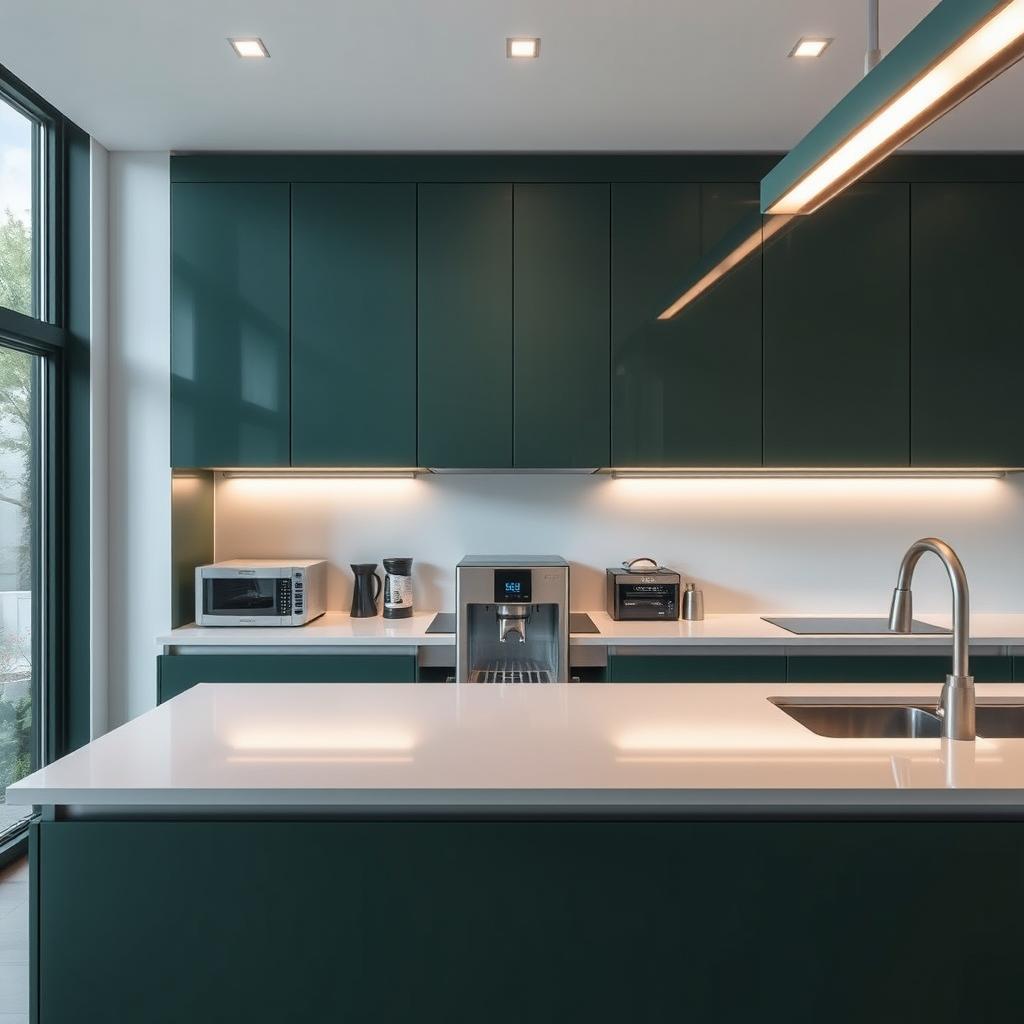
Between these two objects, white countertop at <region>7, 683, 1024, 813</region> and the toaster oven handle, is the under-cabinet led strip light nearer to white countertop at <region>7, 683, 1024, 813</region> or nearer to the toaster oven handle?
the toaster oven handle

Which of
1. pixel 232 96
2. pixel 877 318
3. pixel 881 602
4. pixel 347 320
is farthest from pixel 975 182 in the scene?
pixel 232 96

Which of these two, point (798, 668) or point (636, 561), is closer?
point (798, 668)

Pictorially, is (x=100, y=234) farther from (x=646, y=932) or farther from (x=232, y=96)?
(x=646, y=932)

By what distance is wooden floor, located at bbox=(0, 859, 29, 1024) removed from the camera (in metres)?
2.07

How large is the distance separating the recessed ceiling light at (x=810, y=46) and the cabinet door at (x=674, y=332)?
2.30ft

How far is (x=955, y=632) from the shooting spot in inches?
54.0

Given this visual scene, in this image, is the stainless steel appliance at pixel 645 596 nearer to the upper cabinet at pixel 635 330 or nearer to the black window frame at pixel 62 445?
the upper cabinet at pixel 635 330

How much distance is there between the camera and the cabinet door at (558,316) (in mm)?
3053

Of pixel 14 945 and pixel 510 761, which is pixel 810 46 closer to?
pixel 510 761

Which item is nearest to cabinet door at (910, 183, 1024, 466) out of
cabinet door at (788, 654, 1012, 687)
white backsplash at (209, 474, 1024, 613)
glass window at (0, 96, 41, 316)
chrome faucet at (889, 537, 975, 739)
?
white backsplash at (209, 474, 1024, 613)

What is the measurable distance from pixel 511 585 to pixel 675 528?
96 centimetres

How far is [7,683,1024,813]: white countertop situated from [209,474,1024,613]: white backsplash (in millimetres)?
1699

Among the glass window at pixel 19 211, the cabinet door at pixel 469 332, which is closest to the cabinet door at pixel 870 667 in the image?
the cabinet door at pixel 469 332

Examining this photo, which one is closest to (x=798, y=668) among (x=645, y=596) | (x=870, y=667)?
(x=870, y=667)
